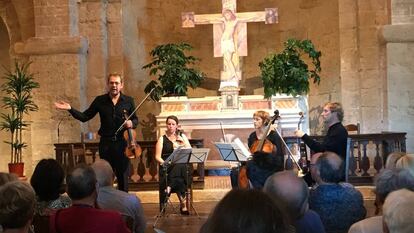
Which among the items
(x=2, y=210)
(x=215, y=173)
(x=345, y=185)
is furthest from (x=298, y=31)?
(x=2, y=210)

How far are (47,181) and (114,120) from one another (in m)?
2.68

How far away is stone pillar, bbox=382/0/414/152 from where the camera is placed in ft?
30.8

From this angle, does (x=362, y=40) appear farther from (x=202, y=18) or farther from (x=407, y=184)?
(x=407, y=184)

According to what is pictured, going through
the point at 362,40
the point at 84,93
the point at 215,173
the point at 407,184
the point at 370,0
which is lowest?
the point at 215,173

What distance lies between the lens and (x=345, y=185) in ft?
12.2

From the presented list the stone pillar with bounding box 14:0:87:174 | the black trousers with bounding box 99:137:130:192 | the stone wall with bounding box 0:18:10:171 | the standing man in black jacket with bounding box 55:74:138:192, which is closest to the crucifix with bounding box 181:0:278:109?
the stone pillar with bounding box 14:0:87:174

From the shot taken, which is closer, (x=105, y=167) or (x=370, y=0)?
(x=105, y=167)

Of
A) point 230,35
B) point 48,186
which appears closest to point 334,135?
point 48,186

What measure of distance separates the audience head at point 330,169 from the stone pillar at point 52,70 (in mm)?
7131

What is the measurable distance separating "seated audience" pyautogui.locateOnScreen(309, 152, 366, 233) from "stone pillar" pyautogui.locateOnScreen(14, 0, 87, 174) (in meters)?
7.19

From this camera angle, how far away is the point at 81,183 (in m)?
3.09

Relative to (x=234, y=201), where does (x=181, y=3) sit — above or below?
above

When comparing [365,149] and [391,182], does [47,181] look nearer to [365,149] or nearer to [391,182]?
[391,182]

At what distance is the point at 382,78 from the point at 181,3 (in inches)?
186
